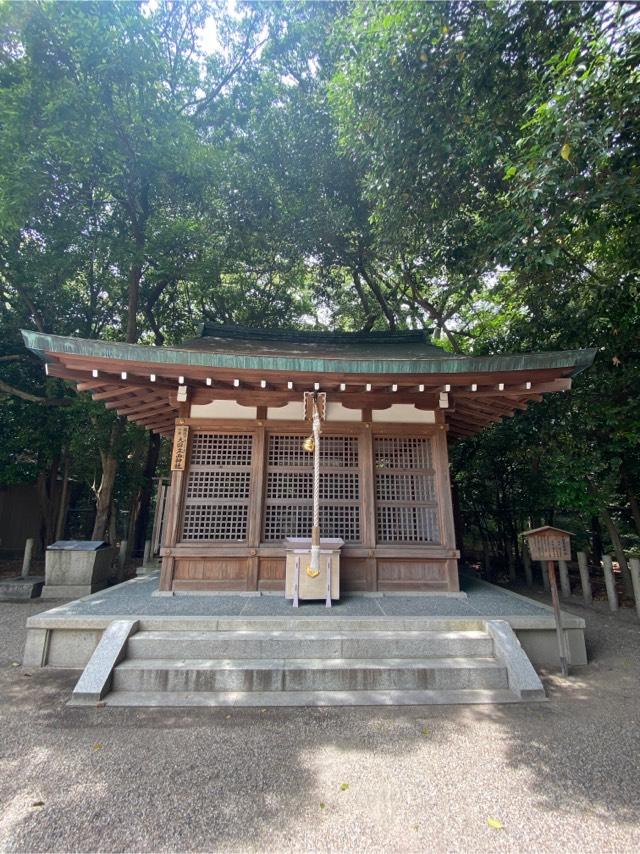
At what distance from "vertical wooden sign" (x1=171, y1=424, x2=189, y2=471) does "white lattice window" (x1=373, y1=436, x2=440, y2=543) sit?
8.90 ft

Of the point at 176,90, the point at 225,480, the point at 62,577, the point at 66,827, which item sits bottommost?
the point at 66,827

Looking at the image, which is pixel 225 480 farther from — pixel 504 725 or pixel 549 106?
pixel 549 106

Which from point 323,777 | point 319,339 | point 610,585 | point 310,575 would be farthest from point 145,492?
point 610,585

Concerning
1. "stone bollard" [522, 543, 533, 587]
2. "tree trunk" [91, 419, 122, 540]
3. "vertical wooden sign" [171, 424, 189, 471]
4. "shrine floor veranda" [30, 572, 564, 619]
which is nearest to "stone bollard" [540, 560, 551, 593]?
"stone bollard" [522, 543, 533, 587]

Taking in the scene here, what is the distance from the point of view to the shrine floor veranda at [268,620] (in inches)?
159

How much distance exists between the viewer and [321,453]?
574 cm

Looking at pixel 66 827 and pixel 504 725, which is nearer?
pixel 66 827

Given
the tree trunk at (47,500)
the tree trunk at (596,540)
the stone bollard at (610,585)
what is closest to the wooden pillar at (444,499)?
the stone bollard at (610,585)

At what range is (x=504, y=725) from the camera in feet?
10.0

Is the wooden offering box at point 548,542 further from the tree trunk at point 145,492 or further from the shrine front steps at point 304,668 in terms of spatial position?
the tree trunk at point 145,492

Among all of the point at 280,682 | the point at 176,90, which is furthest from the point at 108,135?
the point at 280,682

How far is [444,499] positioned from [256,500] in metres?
2.65

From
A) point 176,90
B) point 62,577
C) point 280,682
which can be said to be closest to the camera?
point 280,682

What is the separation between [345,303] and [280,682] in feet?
39.8
